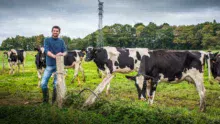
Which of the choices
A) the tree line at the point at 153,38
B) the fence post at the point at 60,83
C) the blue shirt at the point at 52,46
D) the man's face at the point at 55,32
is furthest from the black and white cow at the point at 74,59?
the tree line at the point at 153,38

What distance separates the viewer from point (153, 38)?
350 ft

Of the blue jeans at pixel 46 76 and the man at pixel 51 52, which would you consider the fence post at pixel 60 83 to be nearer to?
the man at pixel 51 52

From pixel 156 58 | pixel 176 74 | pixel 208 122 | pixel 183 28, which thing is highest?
pixel 183 28

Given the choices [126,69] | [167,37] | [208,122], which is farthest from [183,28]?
[208,122]

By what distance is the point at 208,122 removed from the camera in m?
6.35

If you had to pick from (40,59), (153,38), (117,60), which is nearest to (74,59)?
(40,59)

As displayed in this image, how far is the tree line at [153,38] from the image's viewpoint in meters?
89.4

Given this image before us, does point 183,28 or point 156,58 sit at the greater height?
point 183,28

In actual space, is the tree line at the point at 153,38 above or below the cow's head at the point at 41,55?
above

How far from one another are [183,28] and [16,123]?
108162 millimetres

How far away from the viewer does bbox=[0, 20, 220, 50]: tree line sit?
293 feet

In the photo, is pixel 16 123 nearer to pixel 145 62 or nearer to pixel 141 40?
pixel 145 62

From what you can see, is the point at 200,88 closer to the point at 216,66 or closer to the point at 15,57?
the point at 216,66

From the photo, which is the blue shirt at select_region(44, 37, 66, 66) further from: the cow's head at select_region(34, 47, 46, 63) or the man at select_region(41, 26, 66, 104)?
the cow's head at select_region(34, 47, 46, 63)
